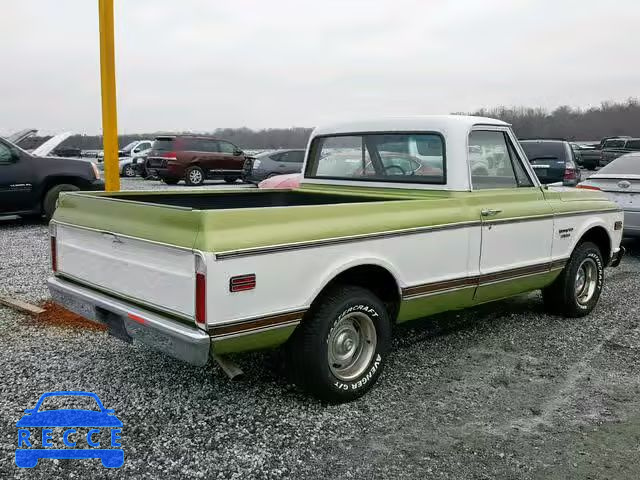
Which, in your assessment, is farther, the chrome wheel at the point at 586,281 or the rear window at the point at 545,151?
the rear window at the point at 545,151

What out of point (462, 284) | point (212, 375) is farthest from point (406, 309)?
point (212, 375)

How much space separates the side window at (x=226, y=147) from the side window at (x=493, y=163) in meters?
18.1

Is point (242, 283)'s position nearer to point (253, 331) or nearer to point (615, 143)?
point (253, 331)

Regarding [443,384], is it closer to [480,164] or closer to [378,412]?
[378,412]

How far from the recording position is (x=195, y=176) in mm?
21469

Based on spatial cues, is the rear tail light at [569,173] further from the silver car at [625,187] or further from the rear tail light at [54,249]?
the rear tail light at [54,249]

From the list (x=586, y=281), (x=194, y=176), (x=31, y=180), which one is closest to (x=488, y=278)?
(x=586, y=281)

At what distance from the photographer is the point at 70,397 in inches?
153

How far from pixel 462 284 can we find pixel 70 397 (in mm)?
2794

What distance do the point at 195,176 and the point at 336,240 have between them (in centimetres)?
1847

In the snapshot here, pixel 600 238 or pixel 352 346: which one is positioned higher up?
pixel 600 238

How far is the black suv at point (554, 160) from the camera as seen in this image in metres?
13.1

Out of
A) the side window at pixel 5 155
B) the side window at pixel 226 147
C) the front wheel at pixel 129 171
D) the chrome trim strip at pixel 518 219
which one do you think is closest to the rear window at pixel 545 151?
the chrome trim strip at pixel 518 219

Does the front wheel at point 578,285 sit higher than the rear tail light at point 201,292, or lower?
lower
